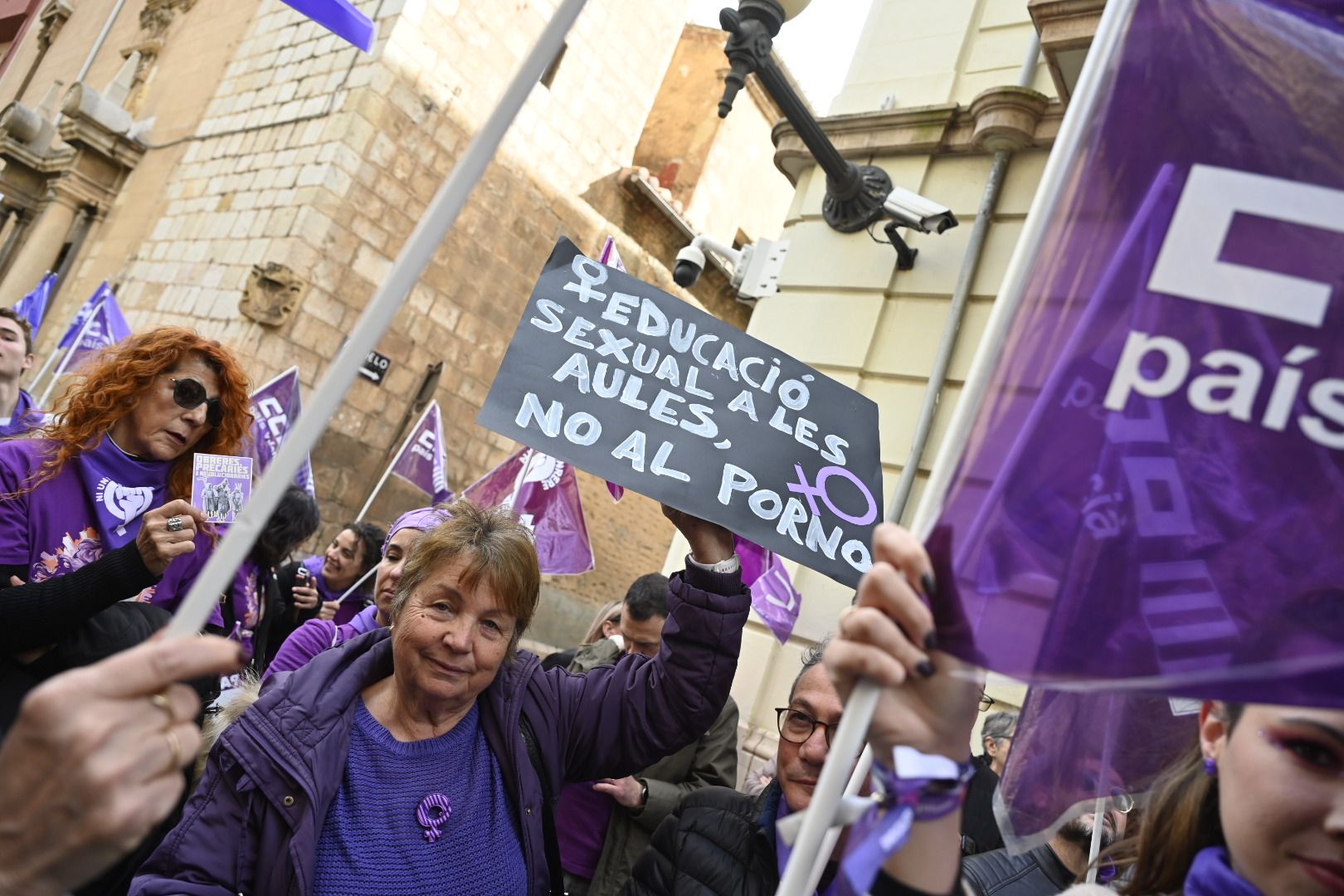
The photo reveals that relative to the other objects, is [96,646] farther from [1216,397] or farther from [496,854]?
[1216,397]

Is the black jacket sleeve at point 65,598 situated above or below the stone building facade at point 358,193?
below

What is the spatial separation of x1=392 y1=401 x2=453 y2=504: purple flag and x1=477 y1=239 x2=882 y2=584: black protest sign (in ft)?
14.1

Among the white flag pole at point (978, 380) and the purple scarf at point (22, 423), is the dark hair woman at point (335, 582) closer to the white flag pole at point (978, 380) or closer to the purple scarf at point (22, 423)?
the purple scarf at point (22, 423)

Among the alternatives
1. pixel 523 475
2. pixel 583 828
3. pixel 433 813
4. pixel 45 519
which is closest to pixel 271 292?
pixel 523 475

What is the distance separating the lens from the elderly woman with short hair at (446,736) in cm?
164

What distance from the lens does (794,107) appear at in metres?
5.28

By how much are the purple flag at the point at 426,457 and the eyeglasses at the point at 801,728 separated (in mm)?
4619

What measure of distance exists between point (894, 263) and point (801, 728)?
4130 millimetres

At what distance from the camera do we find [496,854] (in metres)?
1.81

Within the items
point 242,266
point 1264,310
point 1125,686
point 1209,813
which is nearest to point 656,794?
point 1209,813

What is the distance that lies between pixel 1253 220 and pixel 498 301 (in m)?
10.9

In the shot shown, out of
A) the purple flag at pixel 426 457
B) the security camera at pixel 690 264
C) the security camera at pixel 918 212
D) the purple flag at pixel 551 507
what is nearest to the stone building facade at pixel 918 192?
the security camera at pixel 918 212

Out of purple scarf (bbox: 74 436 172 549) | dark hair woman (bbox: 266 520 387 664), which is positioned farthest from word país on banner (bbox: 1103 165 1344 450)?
dark hair woman (bbox: 266 520 387 664)

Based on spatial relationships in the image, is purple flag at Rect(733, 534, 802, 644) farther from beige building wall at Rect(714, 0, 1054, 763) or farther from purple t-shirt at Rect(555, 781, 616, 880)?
purple t-shirt at Rect(555, 781, 616, 880)
